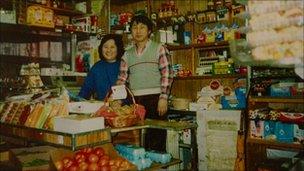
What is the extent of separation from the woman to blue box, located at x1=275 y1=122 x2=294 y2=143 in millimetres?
1855

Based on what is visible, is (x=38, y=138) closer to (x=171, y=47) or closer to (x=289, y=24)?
(x=289, y=24)

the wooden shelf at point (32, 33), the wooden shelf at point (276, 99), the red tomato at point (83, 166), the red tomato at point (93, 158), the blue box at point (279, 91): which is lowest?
the red tomato at point (83, 166)

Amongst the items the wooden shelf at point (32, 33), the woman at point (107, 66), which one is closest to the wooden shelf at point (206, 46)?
the wooden shelf at point (32, 33)

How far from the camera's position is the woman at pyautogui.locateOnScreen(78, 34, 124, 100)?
386 centimetres

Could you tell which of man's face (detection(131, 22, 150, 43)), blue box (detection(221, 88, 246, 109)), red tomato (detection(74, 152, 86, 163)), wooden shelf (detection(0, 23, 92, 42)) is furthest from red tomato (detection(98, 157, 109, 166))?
wooden shelf (detection(0, 23, 92, 42))

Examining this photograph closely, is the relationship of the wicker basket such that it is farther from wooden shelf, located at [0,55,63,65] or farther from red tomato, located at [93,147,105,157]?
wooden shelf, located at [0,55,63,65]

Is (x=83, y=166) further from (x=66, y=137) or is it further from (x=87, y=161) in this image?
(x=66, y=137)

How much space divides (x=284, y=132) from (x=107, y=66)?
6.67 ft

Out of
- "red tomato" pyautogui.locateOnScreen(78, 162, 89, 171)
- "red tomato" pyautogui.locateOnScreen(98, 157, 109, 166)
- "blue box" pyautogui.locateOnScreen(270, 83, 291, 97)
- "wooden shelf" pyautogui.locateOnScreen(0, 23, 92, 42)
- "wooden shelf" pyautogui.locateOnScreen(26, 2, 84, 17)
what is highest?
"wooden shelf" pyautogui.locateOnScreen(26, 2, 84, 17)

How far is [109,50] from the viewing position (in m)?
3.85

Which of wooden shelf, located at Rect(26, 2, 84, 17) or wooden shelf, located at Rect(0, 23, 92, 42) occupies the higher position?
wooden shelf, located at Rect(26, 2, 84, 17)

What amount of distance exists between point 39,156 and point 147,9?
3.30 metres

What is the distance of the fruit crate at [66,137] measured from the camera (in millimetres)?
2212

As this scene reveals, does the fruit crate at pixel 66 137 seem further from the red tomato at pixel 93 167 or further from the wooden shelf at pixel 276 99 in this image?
the wooden shelf at pixel 276 99
